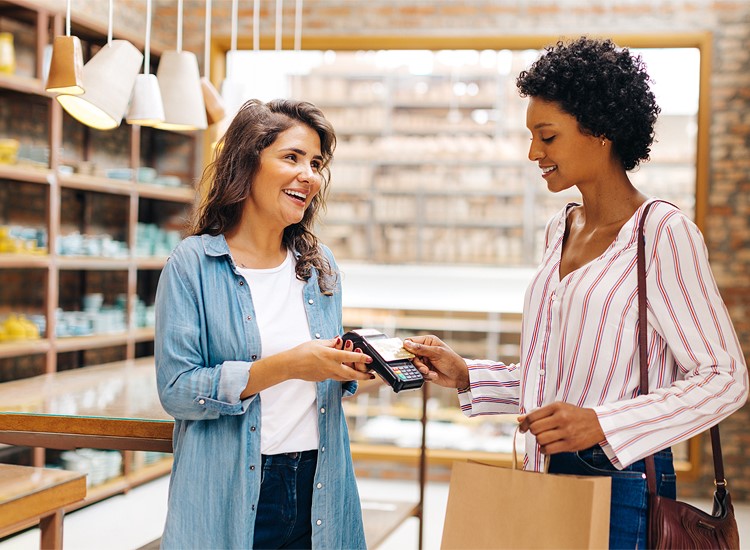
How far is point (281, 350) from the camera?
71.3 inches

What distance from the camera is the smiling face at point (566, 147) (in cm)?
168

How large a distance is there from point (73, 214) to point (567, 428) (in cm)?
475

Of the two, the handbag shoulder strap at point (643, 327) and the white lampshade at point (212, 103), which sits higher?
the white lampshade at point (212, 103)

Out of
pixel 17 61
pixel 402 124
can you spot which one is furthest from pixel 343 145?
pixel 17 61

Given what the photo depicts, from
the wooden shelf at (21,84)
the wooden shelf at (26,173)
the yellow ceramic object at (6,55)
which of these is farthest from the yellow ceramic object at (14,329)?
the yellow ceramic object at (6,55)

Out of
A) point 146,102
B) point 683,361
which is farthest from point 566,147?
point 146,102

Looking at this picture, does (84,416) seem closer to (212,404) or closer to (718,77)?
(212,404)

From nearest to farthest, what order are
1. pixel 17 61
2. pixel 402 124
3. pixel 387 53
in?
pixel 17 61 < pixel 387 53 < pixel 402 124

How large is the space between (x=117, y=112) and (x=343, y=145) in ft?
13.3

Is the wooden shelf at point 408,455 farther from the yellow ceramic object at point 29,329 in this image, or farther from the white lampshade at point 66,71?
the white lampshade at point 66,71

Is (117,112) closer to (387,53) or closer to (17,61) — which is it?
(17,61)

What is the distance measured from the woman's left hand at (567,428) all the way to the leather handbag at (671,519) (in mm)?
119

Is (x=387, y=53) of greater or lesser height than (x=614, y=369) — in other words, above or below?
above

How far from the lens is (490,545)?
1491mm
